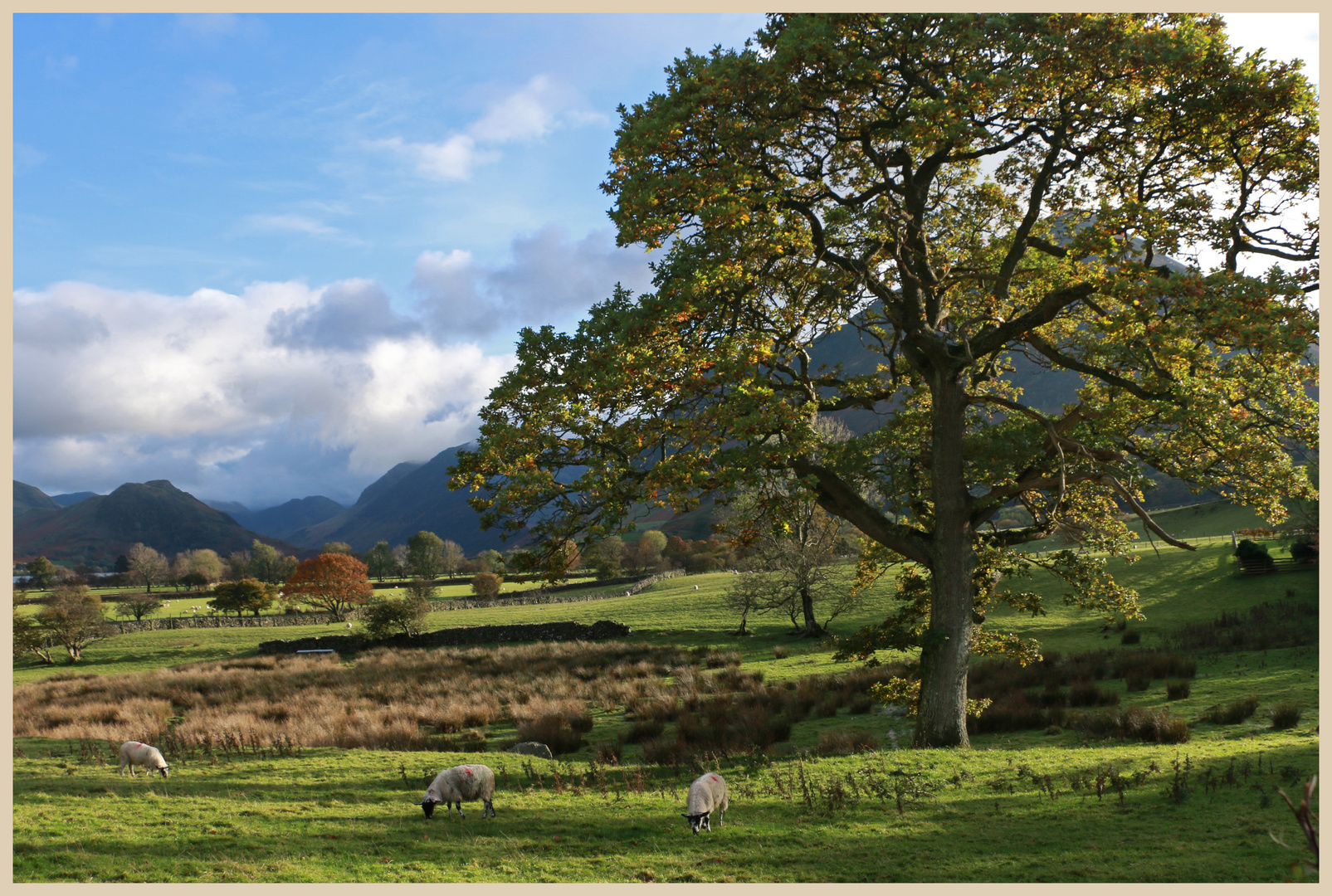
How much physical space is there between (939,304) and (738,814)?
11.1m

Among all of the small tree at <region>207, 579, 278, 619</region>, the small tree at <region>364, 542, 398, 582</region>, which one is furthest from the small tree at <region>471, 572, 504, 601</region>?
the small tree at <region>364, 542, 398, 582</region>

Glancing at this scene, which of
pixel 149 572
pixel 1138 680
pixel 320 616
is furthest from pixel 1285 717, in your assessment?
pixel 149 572

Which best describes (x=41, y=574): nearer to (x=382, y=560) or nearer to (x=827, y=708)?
(x=382, y=560)

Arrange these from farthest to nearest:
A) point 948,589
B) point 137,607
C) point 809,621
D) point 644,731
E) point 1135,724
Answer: point 137,607, point 809,621, point 644,731, point 1135,724, point 948,589

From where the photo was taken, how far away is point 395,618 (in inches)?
1950

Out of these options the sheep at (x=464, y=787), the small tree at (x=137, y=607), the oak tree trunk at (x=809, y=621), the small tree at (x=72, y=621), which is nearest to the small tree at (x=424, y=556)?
the small tree at (x=137, y=607)

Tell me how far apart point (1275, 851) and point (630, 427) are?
9.86 meters

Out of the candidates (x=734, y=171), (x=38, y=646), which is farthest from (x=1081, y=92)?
(x=38, y=646)

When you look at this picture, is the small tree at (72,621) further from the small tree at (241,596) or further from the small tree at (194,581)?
the small tree at (194,581)

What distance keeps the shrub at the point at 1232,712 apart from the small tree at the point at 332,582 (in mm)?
69956

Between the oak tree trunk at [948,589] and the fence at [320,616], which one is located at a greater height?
the oak tree trunk at [948,589]

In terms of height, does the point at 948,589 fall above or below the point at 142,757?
above

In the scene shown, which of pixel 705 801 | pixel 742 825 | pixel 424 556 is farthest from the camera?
pixel 424 556

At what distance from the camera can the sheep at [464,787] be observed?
1102 centimetres
